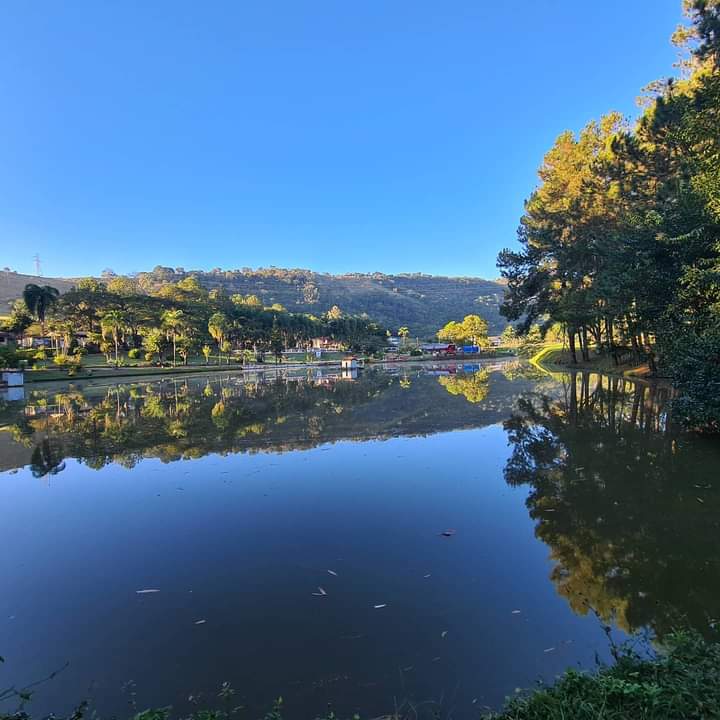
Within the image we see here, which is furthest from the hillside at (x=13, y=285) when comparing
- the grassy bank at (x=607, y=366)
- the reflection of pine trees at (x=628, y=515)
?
the reflection of pine trees at (x=628, y=515)

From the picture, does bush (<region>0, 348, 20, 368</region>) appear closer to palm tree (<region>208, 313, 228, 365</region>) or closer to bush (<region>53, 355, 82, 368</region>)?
bush (<region>53, 355, 82, 368</region>)

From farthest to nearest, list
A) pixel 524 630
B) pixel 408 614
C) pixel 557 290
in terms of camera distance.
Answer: pixel 557 290
pixel 408 614
pixel 524 630

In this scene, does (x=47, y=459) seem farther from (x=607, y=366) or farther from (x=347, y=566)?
(x=607, y=366)

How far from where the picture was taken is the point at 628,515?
610cm

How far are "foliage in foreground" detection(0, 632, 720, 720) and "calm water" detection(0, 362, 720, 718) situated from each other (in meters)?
0.33

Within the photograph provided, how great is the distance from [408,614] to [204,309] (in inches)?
3154

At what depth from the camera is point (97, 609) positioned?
4.27 m

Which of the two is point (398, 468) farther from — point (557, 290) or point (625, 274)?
point (557, 290)

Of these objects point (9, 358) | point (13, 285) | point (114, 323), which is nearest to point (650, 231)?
point (9, 358)

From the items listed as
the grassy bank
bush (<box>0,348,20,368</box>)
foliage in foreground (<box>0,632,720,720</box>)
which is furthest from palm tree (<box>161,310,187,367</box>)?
foliage in foreground (<box>0,632,720,720</box>)

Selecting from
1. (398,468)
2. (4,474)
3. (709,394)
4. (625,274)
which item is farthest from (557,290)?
(4,474)

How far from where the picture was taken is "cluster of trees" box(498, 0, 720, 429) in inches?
448

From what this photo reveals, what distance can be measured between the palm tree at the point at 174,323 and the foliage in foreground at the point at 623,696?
65719 mm

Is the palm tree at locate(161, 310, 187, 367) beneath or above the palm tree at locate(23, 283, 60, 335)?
beneath
